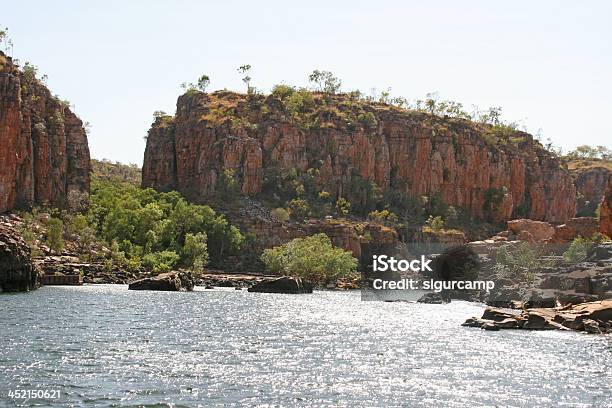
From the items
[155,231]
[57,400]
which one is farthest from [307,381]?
[155,231]

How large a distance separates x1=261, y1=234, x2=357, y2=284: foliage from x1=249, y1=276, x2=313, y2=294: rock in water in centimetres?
2157

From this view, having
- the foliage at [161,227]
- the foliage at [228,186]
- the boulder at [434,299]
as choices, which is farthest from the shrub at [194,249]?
the boulder at [434,299]

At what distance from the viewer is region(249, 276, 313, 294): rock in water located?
126 meters

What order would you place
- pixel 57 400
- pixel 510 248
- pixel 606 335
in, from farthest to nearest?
pixel 510 248, pixel 606 335, pixel 57 400

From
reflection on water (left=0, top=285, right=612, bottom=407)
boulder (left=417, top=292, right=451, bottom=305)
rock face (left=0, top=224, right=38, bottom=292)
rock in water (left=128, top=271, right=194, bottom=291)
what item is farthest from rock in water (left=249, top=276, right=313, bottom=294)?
reflection on water (left=0, top=285, right=612, bottom=407)

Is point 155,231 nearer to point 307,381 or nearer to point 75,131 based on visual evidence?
point 75,131

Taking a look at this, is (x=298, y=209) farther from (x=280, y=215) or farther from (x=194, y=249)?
(x=194, y=249)

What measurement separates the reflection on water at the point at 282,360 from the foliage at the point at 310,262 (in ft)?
232

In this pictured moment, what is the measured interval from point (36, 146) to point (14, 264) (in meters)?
72.5

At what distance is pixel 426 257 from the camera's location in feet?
559

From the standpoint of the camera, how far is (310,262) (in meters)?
149

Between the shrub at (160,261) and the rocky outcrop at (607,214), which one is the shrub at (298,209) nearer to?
the shrub at (160,261)

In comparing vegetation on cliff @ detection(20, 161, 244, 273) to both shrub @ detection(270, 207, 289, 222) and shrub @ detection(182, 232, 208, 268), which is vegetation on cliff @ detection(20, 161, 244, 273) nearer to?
shrub @ detection(182, 232, 208, 268)

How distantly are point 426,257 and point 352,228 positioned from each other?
2068 cm
